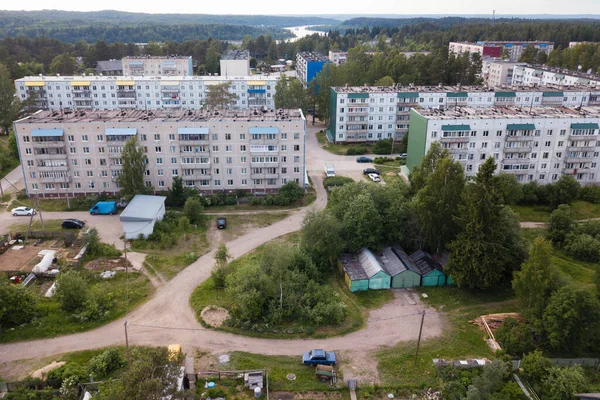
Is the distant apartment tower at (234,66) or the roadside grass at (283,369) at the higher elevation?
the distant apartment tower at (234,66)

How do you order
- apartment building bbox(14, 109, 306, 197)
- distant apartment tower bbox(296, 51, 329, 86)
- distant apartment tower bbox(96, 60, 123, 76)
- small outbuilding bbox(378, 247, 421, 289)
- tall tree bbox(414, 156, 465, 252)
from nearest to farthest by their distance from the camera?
small outbuilding bbox(378, 247, 421, 289) < tall tree bbox(414, 156, 465, 252) < apartment building bbox(14, 109, 306, 197) < distant apartment tower bbox(296, 51, 329, 86) < distant apartment tower bbox(96, 60, 123, 76)

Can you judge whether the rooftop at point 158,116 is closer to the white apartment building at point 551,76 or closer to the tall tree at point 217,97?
the tall tree at point 217,97

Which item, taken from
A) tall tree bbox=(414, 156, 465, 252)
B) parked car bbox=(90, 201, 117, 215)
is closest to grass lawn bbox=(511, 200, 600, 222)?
tall tree bbox=(414, 156, 465, 252)

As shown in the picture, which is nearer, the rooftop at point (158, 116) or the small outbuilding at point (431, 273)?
the small outbuilding at point (431, 273)

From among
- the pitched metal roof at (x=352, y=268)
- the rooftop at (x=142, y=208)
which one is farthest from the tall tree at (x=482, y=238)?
the rooftop at (x=142, y=208)

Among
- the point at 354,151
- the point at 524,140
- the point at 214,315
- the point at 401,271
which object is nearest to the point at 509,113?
the point at 524,140

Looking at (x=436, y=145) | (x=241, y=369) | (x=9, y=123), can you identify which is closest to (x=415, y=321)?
(x=241, y=369)

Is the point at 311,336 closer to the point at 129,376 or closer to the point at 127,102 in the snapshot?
the point at 129,376

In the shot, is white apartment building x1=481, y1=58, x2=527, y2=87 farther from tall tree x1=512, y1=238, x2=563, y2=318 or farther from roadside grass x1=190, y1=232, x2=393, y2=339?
roadside grass x1=190, y1=232, x2=393, y2=339
